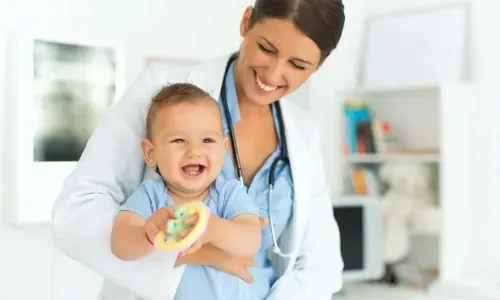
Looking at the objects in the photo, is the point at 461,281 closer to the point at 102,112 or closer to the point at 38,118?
the point at 102,112

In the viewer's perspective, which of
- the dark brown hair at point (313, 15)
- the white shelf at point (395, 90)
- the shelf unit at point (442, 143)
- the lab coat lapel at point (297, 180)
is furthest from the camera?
the white shelf at point (395, 90)

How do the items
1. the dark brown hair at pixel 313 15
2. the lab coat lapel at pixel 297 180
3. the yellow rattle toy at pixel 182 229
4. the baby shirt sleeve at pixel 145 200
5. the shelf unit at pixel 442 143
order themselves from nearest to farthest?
1. the yellow rattle toy at pixel 182 229
2. the baby shirt sleeve at pixel 145 200
3. the dark brown hair at pixel 313 15
4. the lab coat lapel at pixel 297 180
5. the shelf unit at pixel 442 143

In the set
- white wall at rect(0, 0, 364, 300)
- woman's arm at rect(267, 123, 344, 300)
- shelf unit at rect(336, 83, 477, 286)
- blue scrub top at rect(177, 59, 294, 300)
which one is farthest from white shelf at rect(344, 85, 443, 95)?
blue scrub top at rect(177, 59, 294, 300)

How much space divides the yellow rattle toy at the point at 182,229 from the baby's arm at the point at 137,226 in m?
0.02

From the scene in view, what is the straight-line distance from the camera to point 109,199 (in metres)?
1.19

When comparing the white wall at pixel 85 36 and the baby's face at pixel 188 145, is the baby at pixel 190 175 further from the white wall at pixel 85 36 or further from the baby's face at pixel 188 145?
the white wall at pixel 85 36

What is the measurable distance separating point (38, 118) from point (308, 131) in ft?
4.44

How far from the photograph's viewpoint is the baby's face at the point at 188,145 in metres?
1.15

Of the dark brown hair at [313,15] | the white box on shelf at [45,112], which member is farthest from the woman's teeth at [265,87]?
the white box on shelf at [45,112]

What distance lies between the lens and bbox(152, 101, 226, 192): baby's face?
1150mm

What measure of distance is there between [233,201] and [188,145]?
114 mm

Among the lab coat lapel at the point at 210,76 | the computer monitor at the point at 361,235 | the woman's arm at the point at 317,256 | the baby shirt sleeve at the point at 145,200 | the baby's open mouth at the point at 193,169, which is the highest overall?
the lab coat lapel at the point at 210,76

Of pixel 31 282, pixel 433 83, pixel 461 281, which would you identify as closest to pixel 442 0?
pixel 433 83

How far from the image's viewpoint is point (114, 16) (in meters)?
2.85
